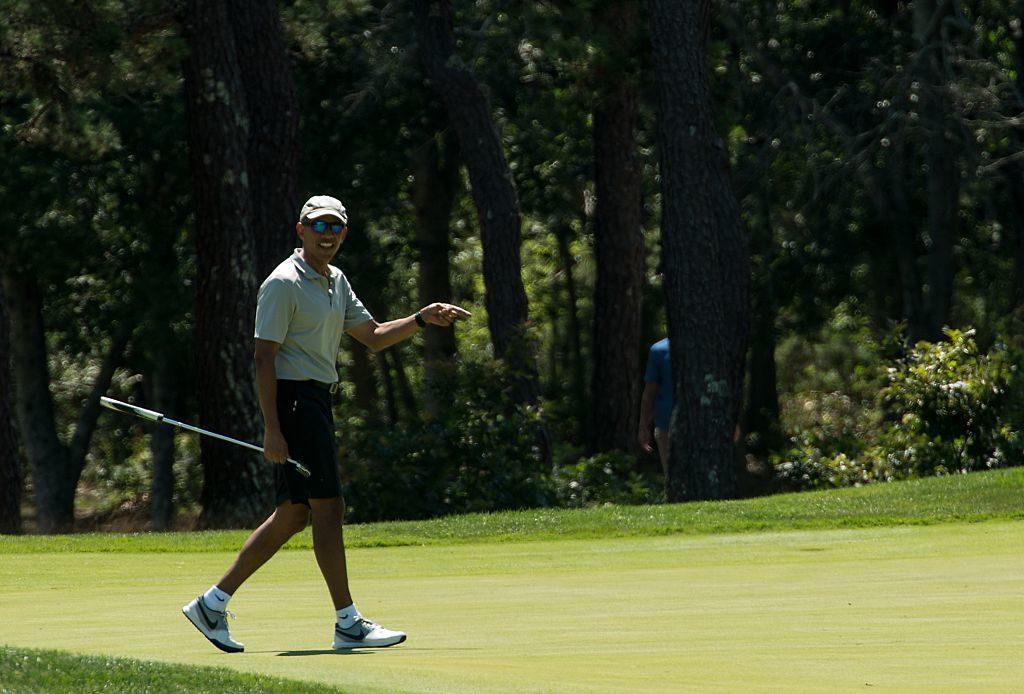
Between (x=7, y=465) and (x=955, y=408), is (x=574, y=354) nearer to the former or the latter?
(x=955, y=408)

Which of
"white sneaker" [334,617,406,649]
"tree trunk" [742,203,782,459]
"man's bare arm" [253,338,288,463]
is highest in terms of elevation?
"tree trunk" [742,203,782,459]

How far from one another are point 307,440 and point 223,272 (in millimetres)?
12193

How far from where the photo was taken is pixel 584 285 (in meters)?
42.5

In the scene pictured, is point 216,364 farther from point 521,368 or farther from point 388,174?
point 388,174

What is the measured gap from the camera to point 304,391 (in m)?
7.34

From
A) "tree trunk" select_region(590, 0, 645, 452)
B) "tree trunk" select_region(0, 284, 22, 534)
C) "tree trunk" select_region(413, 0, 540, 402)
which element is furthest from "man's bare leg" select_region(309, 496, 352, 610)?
"tree trunk" select_region(590, 0, 645, 452)

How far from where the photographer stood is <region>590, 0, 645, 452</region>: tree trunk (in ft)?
82.9

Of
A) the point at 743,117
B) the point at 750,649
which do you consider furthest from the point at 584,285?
the point at 750,649

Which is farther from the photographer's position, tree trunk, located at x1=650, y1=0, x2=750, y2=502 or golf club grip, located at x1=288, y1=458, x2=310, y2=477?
tree trunk, located at x1=650, y1=0, x2=750, y2=502

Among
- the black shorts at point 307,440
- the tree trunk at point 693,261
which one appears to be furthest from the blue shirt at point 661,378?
the black shorts at point 307,440

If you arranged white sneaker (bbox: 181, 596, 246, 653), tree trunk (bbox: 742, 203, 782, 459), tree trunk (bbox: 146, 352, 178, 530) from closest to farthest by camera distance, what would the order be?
white sneaker (bbox: 181, 596, 246, 653), tree trunk (bbox: 742, 203, 782, 459), tree trunk (bbox: 146, 352, 178, 530)

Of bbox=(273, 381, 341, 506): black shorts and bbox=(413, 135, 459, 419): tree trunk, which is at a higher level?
bbox=(413, 135, 459, 419): tree trunk

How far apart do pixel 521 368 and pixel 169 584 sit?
8.86 meters

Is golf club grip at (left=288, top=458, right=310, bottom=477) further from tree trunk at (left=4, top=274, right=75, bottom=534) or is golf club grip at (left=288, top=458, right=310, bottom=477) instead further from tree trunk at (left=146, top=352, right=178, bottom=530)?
tree trunk at (left=146, top=352, right=178, bottom=530)
